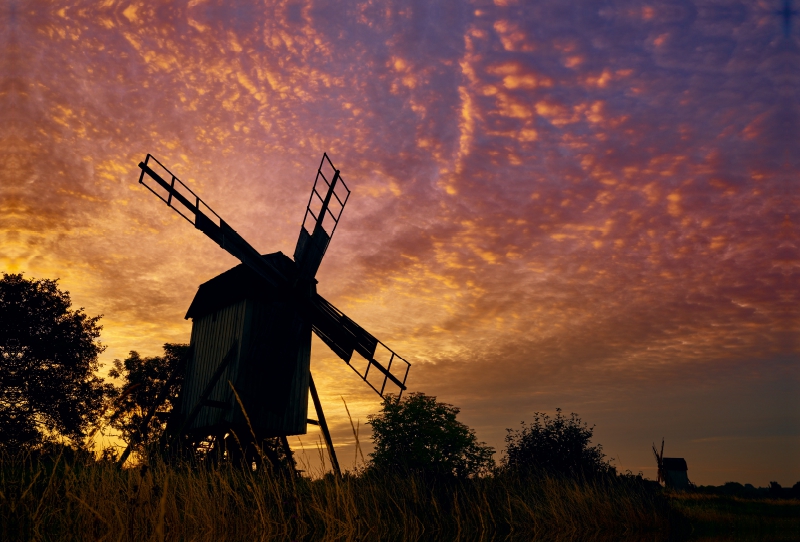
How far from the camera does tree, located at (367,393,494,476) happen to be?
33438mm

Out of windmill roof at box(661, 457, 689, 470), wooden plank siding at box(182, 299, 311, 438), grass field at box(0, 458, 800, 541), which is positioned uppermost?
windmill roof at box(661, 457, 689, 470)

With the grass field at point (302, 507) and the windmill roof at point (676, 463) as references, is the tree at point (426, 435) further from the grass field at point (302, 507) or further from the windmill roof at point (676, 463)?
the windmill roof at point (676, 463)

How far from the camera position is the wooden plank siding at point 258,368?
16.3 metres

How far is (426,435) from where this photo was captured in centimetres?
3400

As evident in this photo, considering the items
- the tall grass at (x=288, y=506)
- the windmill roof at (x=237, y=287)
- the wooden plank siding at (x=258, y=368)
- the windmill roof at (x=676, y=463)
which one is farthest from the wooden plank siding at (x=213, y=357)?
the windmill roof at (x=676, y=463)

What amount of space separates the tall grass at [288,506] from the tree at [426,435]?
15279 millimetres

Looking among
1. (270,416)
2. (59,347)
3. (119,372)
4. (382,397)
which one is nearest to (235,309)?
(270,416)

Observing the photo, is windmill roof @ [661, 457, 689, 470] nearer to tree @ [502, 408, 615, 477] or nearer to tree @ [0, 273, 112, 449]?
tree @ [502, 408, 615, 477]

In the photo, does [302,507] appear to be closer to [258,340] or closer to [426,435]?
[258,340]

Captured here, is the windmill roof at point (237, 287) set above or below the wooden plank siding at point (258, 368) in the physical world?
above

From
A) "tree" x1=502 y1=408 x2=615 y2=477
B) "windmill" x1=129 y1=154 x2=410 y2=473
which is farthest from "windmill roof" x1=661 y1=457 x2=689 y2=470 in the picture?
"windmill" x1=129 y1=154 x2=410 y2=473

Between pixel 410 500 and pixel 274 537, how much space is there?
4.10m

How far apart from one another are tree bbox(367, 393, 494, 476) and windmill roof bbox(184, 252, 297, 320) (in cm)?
1643

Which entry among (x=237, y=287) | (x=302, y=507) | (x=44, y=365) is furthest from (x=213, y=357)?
(x=44, y=365)
